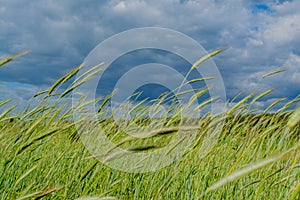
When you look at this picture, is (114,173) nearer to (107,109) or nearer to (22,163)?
(22,163)

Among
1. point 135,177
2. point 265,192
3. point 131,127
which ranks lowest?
point 265,192

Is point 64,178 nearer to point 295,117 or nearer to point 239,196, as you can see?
point 239,196

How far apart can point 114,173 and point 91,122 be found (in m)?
0.82

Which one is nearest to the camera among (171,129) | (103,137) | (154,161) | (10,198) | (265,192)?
(171,129)

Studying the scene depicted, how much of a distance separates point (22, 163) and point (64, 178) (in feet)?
0.93

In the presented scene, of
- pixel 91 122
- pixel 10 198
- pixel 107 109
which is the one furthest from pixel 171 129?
pixel 107 109

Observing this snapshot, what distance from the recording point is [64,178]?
234cm

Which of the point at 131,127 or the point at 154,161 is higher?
the point at 131,127

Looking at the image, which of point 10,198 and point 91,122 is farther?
point 91,122

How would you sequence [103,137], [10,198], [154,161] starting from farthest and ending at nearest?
[103,137], [154,161], [10,198]

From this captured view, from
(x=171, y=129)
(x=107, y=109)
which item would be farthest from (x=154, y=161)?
(x=171, y=129)

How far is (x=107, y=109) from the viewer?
3330 millimetres

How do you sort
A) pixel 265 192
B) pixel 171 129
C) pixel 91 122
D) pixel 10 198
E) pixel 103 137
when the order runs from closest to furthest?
pixel 171 129
pixel 10 198
pixel 265 192
pixel 103 137
pixel 91 122

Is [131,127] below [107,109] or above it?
below
